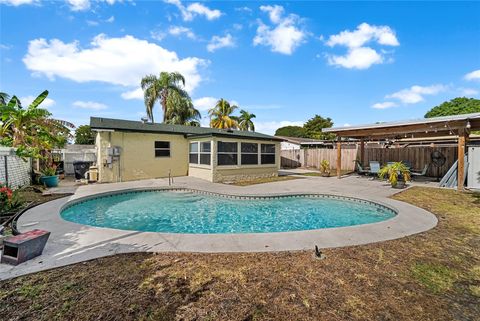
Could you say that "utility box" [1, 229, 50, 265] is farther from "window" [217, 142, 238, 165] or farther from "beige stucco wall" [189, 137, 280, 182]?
"window" [217, 142, 238, 165]

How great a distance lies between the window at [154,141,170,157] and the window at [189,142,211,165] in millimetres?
1490

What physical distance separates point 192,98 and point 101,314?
26.8 m

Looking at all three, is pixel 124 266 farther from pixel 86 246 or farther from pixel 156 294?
pixel 86 246

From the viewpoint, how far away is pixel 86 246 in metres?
3.95

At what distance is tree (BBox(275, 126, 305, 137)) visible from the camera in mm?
53081

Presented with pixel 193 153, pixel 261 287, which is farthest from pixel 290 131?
pixel 261 287

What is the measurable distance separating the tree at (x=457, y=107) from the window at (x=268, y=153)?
39.9 meters

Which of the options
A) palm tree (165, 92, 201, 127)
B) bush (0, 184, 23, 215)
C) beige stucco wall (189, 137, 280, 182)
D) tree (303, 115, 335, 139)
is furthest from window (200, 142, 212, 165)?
tree (303, 115, 335, 139)

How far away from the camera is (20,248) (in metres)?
3.25

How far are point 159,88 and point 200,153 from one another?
15956 millimetres

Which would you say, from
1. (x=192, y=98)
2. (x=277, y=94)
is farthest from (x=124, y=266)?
(x=192, y=98)

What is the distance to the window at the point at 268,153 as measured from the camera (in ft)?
47.5

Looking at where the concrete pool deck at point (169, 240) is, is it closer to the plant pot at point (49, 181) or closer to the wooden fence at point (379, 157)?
the plant pot at point (49, 181)

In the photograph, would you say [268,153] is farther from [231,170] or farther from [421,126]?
[421,126]
